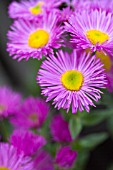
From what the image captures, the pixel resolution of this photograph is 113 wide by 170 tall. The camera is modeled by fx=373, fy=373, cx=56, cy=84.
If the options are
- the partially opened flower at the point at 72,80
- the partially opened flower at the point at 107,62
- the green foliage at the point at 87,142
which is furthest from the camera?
the green foliage at the point at 87,142

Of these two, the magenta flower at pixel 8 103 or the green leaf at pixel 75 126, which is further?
the magenta flower at pixel 8 103

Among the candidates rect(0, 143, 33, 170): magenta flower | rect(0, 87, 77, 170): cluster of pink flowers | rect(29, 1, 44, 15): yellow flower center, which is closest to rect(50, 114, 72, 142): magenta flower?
rect(0, 87, 77, 170): cluster of pink flowers

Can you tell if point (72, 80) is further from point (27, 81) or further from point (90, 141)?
point (27, 81)

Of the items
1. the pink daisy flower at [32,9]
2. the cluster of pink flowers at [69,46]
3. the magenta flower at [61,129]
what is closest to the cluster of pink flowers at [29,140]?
the magenta flower at [61,129]

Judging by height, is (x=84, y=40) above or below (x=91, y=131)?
above

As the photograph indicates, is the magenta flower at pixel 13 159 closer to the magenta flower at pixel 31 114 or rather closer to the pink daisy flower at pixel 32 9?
the magenta flower at pixel 31 114

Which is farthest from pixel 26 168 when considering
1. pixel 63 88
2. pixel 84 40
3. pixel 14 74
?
pixel 14 74

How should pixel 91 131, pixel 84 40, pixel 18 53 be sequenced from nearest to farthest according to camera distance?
pixel 84 40 < pixel 18 53 < pixel 91 131

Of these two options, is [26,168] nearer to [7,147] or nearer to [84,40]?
[7,147]
